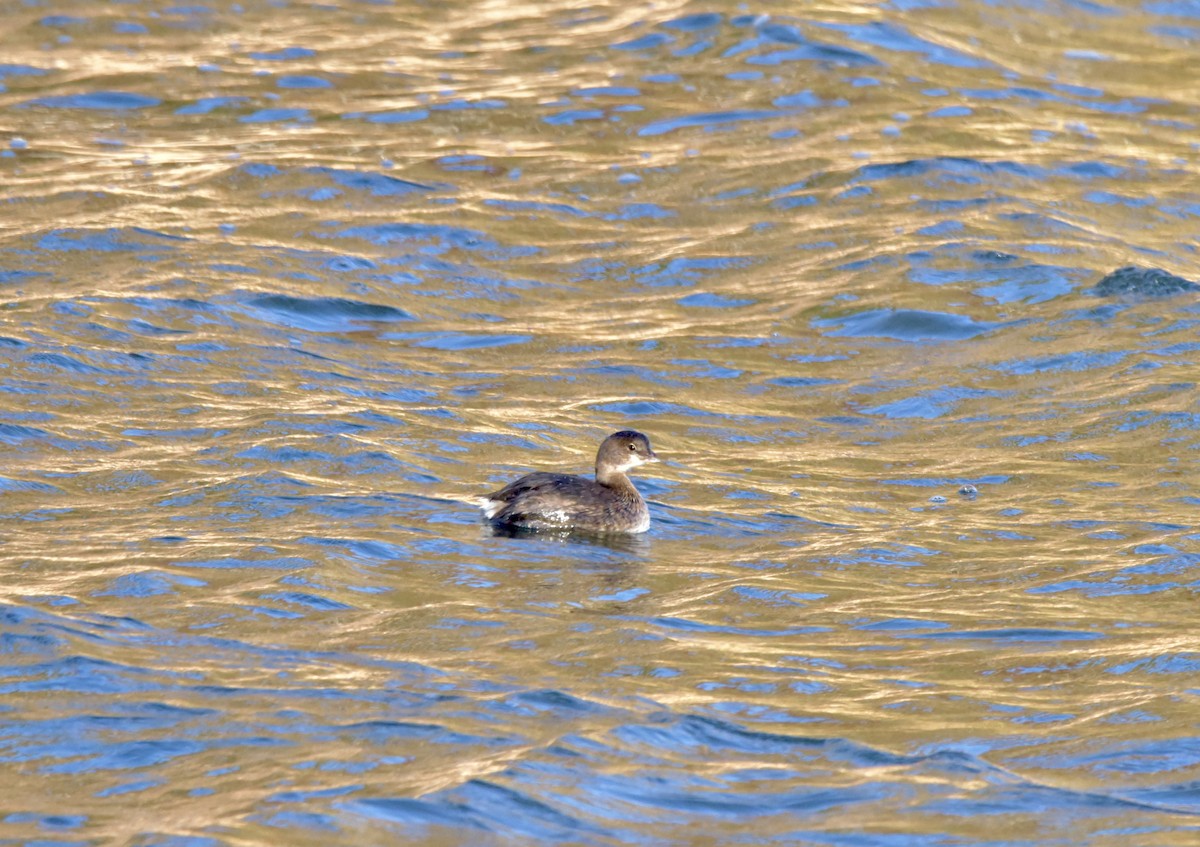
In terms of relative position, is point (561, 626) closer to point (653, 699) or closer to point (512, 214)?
point (653, 699)

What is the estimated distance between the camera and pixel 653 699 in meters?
7.88

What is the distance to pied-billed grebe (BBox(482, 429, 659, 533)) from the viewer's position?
1025 centimetres

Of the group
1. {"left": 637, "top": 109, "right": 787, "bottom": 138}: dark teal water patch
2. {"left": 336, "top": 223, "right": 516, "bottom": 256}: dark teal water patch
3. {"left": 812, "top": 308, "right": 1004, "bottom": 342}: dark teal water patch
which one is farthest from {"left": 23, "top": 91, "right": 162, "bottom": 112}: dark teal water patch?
{"left": 812, "top": 308, "right": 1004, "bottom": 342}: dark teal water patch

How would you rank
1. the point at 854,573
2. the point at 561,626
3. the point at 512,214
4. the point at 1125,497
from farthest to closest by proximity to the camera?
the point at 512,214 → the point at 1125,497 → the point at 854,573 → the point at 561,626

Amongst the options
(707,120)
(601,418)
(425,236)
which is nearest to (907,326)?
(601,418)

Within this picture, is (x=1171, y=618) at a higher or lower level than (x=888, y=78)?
lower

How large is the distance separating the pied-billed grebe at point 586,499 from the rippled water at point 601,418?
238mm

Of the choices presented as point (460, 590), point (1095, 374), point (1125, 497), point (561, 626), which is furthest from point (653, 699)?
point (1095, 374)

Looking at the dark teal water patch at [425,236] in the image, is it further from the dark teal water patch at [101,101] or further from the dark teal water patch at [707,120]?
the dark teal water patch at [101,101]

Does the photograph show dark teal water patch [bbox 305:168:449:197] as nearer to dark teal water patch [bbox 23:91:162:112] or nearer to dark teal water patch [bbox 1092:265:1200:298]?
dark teal water patch [bbox 23:91:162:112]

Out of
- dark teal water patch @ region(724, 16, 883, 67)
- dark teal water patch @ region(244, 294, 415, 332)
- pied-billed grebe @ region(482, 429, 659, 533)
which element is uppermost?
dark teal water patch @ region(724, 16, 883, 67)

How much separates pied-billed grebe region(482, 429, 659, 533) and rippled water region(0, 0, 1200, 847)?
24 cm

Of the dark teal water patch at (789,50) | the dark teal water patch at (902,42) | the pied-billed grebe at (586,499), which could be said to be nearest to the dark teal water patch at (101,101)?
the dark teal water patch at (789,50)

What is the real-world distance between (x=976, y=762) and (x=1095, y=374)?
21.9 ft
